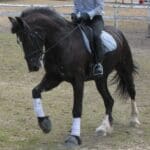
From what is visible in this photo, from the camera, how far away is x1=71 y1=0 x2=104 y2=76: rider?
7543mm

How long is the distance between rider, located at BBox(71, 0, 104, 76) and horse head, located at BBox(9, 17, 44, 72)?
1.03 meters

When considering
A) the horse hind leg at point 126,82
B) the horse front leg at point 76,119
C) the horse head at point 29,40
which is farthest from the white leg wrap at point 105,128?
the horse head at point 29,40

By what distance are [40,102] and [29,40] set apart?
0.98 metres

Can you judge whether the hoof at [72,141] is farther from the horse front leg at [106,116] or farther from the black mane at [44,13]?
the black mane at [44,13]

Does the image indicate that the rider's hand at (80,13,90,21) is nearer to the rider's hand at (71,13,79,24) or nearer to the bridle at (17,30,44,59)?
the rider's hand at (71,13,79,24)

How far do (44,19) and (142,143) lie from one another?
6.97 ft

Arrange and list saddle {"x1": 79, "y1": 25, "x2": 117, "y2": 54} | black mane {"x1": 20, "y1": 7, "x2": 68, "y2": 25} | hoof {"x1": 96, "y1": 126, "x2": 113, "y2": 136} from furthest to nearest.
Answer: hoof {"x1": 96, "y1": 126, "x2": 113, "y2": 136}, saddle {"x1": 79, "y1": 25, "x2": 117, "y2": 54}, black mane {"x1": 20, "y1": 7, "x2": 68, "y2": 25}

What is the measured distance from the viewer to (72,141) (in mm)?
7004

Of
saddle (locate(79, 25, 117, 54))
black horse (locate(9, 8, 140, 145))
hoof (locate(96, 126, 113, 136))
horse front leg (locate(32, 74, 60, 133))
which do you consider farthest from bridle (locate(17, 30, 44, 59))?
hoof (locate(96, 126, 113, 136))

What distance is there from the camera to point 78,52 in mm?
7207

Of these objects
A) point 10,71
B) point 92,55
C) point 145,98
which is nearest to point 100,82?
point 92,55

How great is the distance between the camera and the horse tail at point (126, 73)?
8.58 m

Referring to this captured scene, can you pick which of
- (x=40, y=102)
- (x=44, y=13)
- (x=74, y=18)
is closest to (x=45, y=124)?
(x=40, y=102)

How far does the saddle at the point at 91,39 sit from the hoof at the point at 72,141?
1232 mm
